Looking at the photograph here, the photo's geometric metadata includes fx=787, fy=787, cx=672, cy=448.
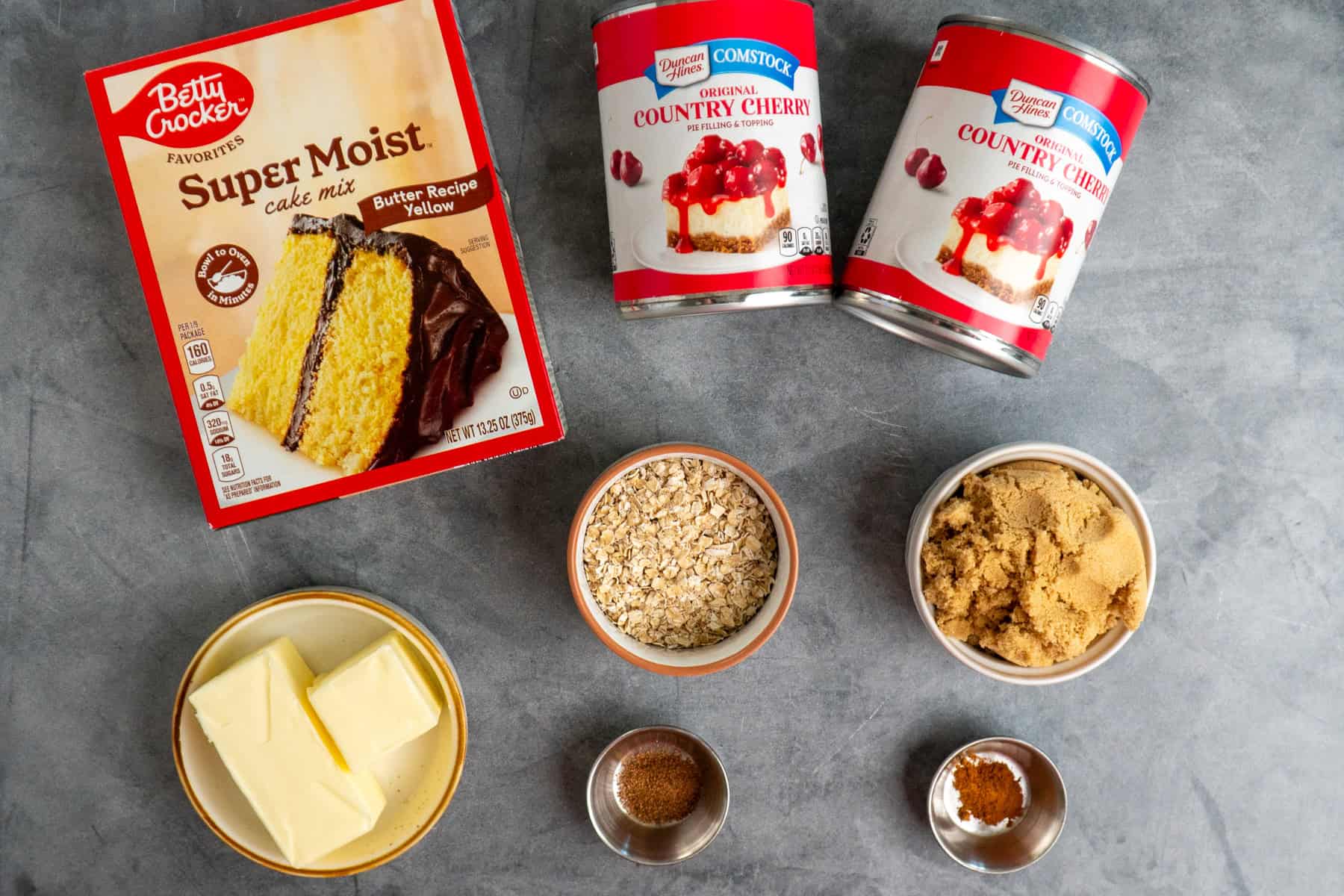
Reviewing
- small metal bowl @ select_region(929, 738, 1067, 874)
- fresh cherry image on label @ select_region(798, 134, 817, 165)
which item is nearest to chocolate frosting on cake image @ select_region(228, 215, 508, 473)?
fresh cherry image on label @ select_region(798, 134, 817, 165)

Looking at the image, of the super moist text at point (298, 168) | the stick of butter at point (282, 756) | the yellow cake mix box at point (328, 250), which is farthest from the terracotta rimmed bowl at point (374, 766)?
the super moist text at point (298, 168)

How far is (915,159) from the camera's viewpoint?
1073mm

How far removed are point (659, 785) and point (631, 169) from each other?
98 centimetres

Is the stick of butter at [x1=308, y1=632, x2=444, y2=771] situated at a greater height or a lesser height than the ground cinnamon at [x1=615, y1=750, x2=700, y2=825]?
greater

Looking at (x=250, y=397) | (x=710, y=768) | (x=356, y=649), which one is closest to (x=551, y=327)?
(x=250, y=397)

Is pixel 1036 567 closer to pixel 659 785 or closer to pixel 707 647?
pixel 707 647

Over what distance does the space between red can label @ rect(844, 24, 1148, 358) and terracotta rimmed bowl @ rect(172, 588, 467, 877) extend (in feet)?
2.97

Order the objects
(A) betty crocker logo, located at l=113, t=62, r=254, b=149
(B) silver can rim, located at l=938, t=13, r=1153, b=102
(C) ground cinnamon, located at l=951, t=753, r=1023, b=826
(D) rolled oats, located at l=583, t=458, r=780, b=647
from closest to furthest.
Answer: (B) silver can rim, located at l=938, t=13, r=1153, b=102, (A) betty crocker logo, located at l=113, t=62, r=254, b=149, (D) rolled oats, located at l=583, t=458, r=780, b=647, (C) ground cinnamon, located at l=951, t=753, r=1023, b=826

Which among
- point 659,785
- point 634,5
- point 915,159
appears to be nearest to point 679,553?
point 659,785

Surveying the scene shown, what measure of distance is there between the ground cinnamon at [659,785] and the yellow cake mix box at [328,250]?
1.95 feet

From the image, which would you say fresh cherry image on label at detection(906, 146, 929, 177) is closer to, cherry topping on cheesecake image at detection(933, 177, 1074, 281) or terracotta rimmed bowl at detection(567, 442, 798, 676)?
cherry topping on cheesecake image at detection(933, 177, 1074, 281)

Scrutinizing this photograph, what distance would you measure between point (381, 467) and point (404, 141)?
0.47 m

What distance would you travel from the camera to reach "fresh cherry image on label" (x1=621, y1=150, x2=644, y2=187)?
1050 millimetres

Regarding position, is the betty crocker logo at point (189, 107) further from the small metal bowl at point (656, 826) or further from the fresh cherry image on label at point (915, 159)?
the small metal bowl at point (656, 826)
